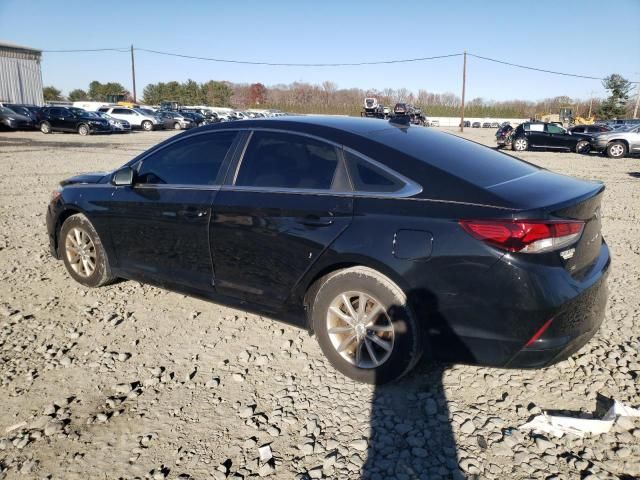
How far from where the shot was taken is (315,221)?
2.90 metres

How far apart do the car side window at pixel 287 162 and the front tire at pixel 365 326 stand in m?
0.65

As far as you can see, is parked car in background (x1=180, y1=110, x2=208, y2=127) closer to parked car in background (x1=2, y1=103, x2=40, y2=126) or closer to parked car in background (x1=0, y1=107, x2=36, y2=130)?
parked car in background (x1=2, y1=103, x2=40, y2=126)

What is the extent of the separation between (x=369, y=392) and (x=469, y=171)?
4.81 feet

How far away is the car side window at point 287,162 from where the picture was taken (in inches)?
119

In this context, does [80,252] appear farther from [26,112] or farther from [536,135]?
[26,112]

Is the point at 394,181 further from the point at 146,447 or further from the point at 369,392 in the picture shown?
the point at 146,447

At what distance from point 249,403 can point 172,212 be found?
159 cm

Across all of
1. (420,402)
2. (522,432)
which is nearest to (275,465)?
(420,402)

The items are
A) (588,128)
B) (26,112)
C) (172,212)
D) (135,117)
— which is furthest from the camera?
(135,117)

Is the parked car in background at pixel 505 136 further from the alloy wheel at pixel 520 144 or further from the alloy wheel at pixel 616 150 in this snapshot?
the alloy wheel at pixel 616 150

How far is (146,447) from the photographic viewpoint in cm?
240

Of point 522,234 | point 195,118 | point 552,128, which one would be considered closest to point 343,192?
point 522,234

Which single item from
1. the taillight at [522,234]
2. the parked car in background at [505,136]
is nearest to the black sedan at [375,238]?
the taillight at [522,234]

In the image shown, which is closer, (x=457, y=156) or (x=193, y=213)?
(x=457, y=156)
